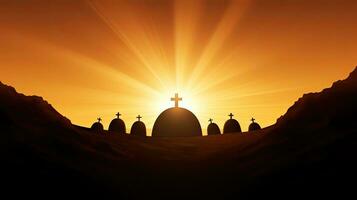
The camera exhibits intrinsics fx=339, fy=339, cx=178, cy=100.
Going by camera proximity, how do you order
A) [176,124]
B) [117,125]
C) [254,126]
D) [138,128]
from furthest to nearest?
[254,126] → [117,125] → [138,128] → [176,124]

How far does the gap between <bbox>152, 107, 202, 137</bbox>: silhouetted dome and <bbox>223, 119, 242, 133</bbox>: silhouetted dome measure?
499 cm

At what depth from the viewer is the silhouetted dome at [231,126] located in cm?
3862

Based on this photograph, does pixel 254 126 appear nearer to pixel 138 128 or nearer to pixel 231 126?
pixel 231 126

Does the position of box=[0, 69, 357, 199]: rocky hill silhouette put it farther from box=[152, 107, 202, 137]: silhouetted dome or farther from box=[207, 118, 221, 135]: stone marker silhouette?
box=[207, 118, 221, 135]: stone marker silhouette

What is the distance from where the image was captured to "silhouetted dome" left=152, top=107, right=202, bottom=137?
3341 centimetres

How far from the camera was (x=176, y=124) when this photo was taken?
33.9 m

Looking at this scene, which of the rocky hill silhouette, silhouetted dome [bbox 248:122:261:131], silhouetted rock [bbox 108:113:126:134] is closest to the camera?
the rocky hill silhouette

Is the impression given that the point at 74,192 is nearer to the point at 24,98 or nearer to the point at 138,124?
the point at 24,98

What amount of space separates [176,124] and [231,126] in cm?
805

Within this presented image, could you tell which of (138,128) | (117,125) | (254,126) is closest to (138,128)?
(138,128)

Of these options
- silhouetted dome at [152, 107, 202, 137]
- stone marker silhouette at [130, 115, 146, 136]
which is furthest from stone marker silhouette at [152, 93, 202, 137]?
stone marker silhouette at [130, 115, 146, 136]

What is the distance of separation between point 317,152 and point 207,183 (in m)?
4.27

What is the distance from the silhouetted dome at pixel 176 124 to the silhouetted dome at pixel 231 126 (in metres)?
4.99

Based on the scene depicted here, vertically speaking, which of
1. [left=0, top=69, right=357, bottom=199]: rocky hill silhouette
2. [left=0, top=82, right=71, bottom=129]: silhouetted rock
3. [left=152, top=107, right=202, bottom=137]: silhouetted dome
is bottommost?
[left=0, top=69, right=357, bottom=199]: rocky hill silhouette
